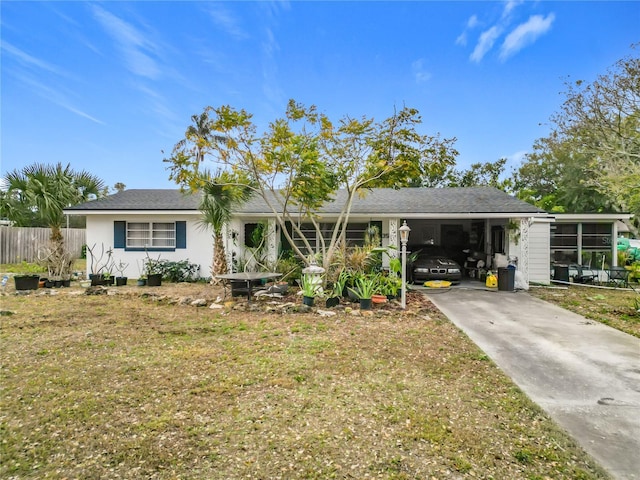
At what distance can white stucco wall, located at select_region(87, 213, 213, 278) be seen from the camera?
1322cm

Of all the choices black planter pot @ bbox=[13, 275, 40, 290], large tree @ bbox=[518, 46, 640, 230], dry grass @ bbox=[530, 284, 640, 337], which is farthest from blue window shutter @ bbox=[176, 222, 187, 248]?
large tree @ bbox=[518, 46, 640, 230]

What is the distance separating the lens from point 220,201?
1095cm

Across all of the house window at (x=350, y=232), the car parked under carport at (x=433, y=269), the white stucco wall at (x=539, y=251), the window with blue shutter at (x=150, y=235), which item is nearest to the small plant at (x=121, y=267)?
the window with blue shutter at (x=150, y=235)

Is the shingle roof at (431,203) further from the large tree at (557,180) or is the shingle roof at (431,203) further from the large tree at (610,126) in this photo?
the large tree at (557,180)

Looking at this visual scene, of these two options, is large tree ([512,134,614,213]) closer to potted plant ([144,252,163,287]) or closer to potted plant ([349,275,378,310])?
potted plant ([349,275,378,310])

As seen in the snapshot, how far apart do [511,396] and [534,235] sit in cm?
1098

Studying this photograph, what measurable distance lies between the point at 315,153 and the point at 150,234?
26.0 feet

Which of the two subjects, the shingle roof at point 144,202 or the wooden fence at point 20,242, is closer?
the shingle roof at point 144,202

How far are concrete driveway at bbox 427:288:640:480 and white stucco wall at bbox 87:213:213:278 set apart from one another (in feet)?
28.2

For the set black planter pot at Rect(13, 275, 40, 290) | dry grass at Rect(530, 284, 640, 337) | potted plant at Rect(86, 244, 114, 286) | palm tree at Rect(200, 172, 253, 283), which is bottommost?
dry grass at Rect(530, 284, 640, 337)

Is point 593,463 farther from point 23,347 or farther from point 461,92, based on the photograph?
point 461,92

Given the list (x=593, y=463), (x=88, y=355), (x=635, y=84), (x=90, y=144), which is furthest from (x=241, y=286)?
(x=635, y=84)

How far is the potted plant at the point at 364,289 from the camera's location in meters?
8.27

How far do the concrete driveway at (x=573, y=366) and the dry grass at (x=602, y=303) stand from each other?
44 centimetres
